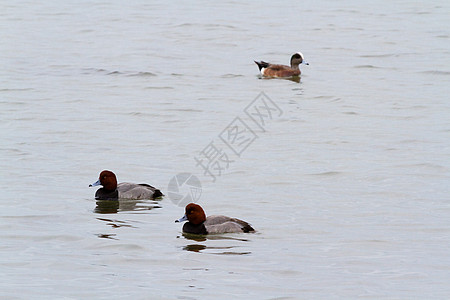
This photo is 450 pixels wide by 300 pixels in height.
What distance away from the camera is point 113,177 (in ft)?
43.6

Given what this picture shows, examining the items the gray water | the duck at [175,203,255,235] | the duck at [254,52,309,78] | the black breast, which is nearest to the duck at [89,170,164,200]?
the black breast

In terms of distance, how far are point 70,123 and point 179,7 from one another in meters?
21.9

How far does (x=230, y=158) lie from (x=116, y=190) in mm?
3286

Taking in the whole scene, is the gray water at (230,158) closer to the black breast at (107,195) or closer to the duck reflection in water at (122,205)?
the duck reflection in water at (122,205)

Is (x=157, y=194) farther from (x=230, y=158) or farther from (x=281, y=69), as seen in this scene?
(x=281, y=69)

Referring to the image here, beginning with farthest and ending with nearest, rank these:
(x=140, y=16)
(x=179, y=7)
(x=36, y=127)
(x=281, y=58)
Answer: (x=179, y=7) → (x=140, y=16) → (x=281, y=58) → (x=36, y=127)

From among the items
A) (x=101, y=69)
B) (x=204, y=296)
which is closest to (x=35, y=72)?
(x=101, y=69)

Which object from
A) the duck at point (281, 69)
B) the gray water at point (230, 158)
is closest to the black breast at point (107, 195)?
the gray water at point (230, 158)

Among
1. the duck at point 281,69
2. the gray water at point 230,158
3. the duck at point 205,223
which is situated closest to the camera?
the gray water at point 230,158

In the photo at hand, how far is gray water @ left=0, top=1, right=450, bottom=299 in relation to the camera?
9.61 meters

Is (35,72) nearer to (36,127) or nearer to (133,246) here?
(36,127)

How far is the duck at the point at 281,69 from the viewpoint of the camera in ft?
82.5

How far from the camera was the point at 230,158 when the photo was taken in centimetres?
1606

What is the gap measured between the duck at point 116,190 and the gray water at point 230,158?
0.25m
